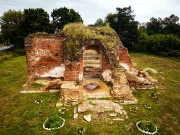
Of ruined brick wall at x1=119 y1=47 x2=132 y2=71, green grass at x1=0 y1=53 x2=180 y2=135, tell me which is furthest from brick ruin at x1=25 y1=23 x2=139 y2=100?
ruined brick wall at x1=119 y1=47 x2=132 y2=71

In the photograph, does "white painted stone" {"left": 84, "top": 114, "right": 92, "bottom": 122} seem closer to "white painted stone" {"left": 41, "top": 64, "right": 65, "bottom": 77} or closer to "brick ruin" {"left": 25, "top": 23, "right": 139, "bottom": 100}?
"brick ruin" {"left": 25, "top": 23, "right": 139, "bottom": 100}

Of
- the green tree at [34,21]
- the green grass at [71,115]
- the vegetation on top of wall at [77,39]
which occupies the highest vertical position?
the green tree at [34,21]

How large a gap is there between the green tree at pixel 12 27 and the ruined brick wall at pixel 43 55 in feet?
58.5

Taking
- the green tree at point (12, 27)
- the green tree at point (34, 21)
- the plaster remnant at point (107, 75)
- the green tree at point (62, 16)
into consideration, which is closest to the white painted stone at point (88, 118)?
the plaster remnant at point (107, 75)

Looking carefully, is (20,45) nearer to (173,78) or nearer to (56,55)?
(56,55)

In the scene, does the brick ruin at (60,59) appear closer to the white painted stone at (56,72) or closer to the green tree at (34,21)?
the white painted stone at (56,72)

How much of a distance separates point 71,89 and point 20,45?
23.0 metres

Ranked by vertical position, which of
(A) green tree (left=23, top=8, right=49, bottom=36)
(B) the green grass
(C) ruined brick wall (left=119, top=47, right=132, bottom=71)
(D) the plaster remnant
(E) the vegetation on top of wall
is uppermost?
(A) green tree (left=23, top=8, right=49, bottom=36)

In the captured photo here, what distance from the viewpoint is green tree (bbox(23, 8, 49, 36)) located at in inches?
1184

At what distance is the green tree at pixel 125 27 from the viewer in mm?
33219

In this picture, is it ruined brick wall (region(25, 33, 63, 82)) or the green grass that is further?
ruined brick wall (region(25, 33, 63, 82))

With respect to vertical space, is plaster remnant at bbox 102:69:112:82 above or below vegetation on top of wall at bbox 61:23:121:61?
below

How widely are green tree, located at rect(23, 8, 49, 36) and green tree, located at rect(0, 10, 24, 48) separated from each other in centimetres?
122

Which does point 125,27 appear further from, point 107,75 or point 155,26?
point 107,75
